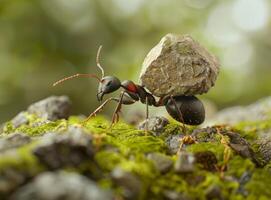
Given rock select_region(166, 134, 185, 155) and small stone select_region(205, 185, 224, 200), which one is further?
rock select_region(166, 134, 185, 155)

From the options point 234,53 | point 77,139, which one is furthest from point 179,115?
point 234,53

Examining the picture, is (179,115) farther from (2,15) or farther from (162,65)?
(2,15)

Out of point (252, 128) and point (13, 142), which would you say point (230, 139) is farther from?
point (13, 142)

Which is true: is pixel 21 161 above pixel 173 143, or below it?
below

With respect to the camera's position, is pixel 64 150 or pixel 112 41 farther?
pixel 112 41

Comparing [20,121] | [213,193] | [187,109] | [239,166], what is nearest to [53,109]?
[20,121]

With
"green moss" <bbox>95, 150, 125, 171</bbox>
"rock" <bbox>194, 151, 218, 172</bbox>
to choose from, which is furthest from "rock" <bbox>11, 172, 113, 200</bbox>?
"rock" <bbox>194, 151, 218, 172</bbox>

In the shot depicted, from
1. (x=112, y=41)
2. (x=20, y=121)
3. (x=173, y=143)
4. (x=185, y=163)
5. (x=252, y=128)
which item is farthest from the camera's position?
(x=112, y=41)

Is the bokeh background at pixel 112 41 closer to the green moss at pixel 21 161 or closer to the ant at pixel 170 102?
the ant at pixel 170 102

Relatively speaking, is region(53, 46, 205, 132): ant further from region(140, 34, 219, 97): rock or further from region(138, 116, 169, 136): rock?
region(138, 116, 169, 136): rock
